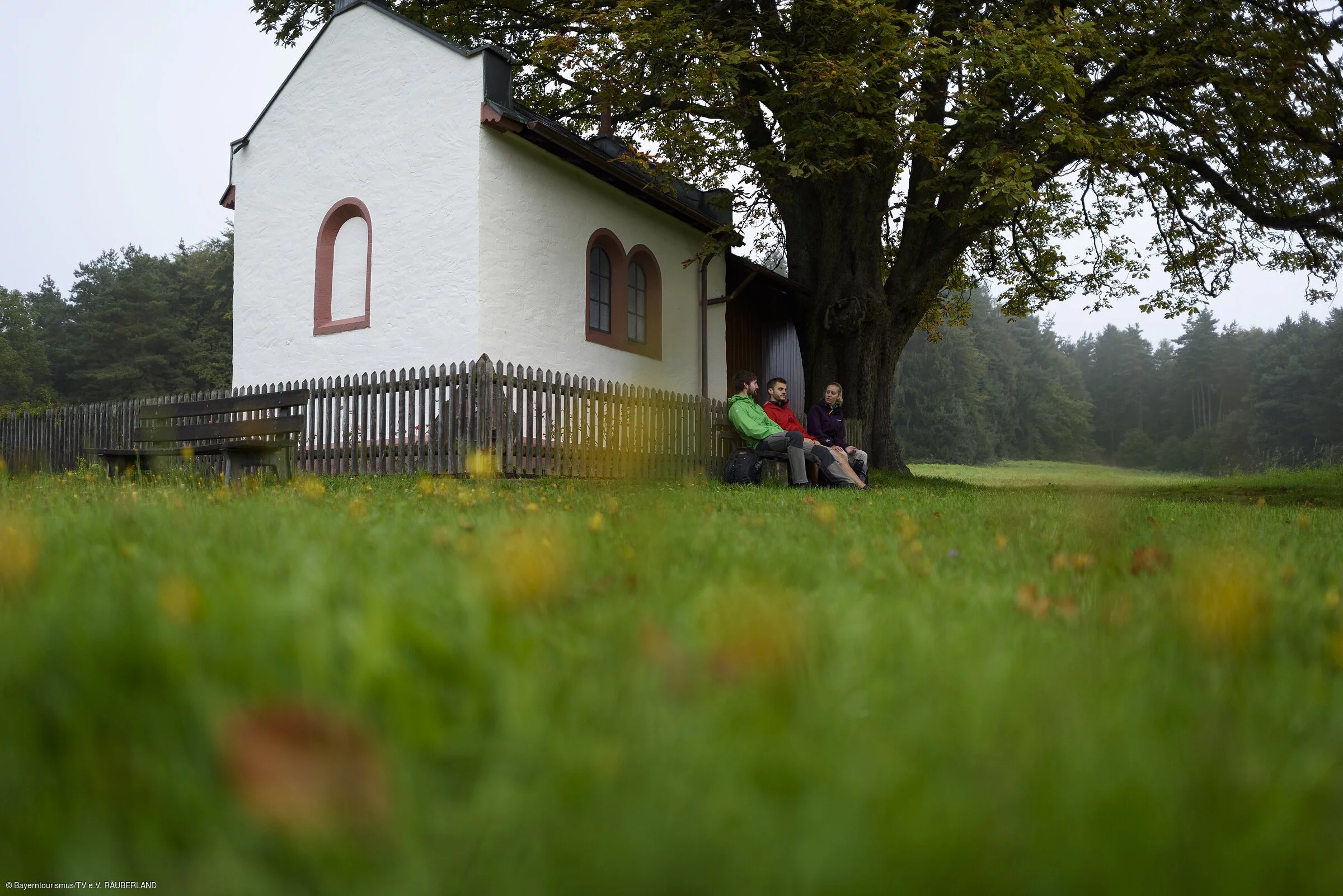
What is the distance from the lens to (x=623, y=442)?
12.6 m

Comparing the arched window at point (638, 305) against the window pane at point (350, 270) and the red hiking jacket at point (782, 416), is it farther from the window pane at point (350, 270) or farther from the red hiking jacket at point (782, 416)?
the red hiking jacket at point (782, 416)

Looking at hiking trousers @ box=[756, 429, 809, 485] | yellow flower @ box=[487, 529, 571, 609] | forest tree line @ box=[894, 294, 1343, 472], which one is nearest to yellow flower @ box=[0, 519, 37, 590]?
yellow flower @ box=[487, 529, 571, 609]

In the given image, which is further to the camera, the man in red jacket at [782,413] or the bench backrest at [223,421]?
the man in red jacket at [782,413]

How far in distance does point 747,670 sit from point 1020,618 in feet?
3.08

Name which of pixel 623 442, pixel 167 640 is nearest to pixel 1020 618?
pixel 167 640

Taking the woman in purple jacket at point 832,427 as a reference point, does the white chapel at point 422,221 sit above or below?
A: above

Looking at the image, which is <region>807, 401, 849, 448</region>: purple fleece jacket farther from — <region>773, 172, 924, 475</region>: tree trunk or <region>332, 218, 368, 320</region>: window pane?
<region>332, 218, 368, 320</region>: window pane

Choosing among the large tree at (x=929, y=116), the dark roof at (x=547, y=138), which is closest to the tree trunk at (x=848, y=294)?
the large tree at (x=929, y=116)

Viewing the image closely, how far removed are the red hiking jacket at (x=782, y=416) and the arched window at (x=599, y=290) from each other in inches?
166

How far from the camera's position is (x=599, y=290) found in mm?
15609

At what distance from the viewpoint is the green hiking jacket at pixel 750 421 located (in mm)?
11430

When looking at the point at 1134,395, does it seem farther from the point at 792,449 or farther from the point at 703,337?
the point at 792,449

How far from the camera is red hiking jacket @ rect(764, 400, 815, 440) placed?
39.7 feet

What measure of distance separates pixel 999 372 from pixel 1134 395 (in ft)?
81.0
